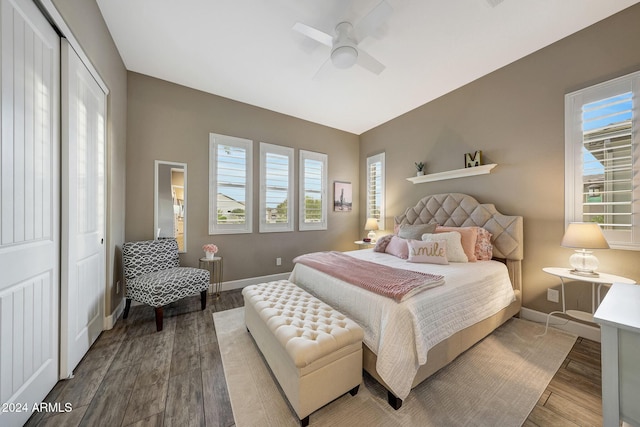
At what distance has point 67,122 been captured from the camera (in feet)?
5.49

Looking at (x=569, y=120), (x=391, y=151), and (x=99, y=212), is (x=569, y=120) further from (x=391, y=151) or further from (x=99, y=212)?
(x=99, y=212)

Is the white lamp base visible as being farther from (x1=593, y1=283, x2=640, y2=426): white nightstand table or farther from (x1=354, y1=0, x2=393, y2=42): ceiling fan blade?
(x1=354, y1=0, x2=393, y2=42): ceiling fan blade

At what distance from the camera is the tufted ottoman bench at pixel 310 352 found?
1319 mm

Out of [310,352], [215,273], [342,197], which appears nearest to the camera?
[310,352]

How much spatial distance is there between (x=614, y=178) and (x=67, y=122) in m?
4.82

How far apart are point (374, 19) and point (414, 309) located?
233cm

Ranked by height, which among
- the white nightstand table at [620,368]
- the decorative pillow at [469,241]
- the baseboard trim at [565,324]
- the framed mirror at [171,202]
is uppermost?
the framed mirror at [171,202]

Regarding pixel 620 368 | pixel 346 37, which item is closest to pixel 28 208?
pixel 346 37

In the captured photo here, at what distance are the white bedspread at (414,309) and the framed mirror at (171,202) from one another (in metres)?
2.17

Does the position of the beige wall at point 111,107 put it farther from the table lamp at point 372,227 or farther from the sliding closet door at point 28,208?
the table lamp at point 372,227

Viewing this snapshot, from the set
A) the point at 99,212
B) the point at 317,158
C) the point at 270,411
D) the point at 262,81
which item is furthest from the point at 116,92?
the point at 270,411

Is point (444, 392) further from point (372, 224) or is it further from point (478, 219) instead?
point (372, 224)

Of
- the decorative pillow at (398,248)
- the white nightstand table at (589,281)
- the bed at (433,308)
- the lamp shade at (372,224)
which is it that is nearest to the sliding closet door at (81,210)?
the bed at (433,308)

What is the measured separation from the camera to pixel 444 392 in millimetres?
1602
